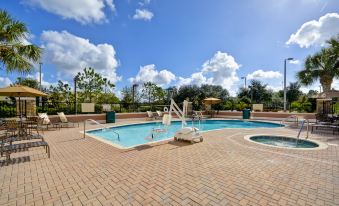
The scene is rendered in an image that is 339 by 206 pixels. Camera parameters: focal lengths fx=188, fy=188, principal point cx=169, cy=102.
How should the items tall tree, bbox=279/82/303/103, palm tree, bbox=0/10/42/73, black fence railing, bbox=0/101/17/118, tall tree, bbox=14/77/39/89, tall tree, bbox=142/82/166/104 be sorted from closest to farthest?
1. palm tree, bbox=0/10/42/73
2. black fence railing, bbox=0/101/17/118
3. tall tree, bbox=142/82/166/104
4. tall tree, bbox=14/77/39/89
5. tall tree, bbox=279/82/303/103

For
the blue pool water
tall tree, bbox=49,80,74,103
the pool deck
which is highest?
tall tree, bbox=49,80,74,103

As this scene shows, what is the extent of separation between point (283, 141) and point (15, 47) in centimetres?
1210

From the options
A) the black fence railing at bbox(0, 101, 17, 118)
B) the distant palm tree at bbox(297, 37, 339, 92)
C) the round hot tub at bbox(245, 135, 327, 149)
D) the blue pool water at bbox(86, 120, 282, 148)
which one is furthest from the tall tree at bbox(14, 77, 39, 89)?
the distant palm tree at bbox(297, 37, 339, 92)

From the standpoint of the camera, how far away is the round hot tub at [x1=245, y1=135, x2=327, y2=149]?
7258 millimetres

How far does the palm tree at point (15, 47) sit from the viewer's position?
7672mm

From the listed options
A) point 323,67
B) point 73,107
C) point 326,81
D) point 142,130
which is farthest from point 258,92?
point 73,107

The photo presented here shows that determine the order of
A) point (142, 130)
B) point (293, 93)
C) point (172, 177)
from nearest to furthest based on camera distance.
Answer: point (172, 177) → point (142, 130) → point (293, 93)

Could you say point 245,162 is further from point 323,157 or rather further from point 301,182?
point 323,157

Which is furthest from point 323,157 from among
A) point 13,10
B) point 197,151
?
point 13,10

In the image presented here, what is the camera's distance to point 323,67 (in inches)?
556

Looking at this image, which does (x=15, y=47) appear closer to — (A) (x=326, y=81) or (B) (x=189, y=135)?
(B) (x=189, y=135)

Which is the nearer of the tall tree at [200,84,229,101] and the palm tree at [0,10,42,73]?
the palm tree at [0,10,42,73]

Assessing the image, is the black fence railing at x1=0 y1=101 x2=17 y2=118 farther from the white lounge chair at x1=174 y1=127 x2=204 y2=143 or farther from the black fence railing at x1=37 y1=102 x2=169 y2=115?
the white lounge chair at x1=174 y1=127 x2=204 y2=143

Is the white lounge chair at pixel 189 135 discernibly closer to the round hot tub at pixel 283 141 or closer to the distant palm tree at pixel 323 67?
the round hot tub at pixel 283 141
